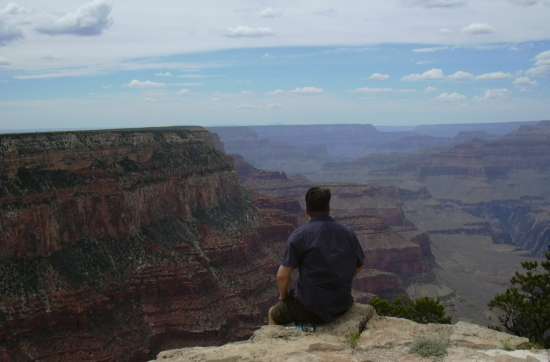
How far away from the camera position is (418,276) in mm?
108688

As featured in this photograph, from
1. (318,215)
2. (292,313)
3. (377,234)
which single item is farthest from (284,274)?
(377,234)

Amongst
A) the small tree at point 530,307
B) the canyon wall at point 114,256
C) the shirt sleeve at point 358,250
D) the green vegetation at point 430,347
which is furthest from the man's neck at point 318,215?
the canyon wall at point 114,256

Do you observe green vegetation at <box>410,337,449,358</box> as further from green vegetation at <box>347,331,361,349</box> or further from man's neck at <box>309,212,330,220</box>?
man's neck at <box>309,212,330,220</box>

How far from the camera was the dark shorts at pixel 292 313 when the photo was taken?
11656mm

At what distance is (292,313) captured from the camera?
38.7 feet

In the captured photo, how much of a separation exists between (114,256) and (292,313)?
140ft

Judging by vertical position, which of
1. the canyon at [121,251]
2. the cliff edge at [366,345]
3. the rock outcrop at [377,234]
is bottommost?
the rock outcrop at [377,234]

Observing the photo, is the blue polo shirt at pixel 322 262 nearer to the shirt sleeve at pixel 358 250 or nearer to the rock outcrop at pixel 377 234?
the shirt sleeve at pixel 358 250

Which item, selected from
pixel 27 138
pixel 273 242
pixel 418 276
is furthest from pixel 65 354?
pixel 418 276

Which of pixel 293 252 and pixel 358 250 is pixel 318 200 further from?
pixel 358 250

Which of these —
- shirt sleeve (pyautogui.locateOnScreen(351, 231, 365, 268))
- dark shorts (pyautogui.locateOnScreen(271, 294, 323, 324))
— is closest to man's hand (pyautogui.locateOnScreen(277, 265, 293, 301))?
dark shorts (pyautogui.locateOnScreen(271, 294, 323, 324))

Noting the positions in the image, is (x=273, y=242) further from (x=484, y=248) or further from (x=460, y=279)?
(x=484, y=248)

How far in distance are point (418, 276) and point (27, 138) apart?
260 ft

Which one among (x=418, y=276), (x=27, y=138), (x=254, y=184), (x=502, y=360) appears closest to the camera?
(x=502, y=360)
